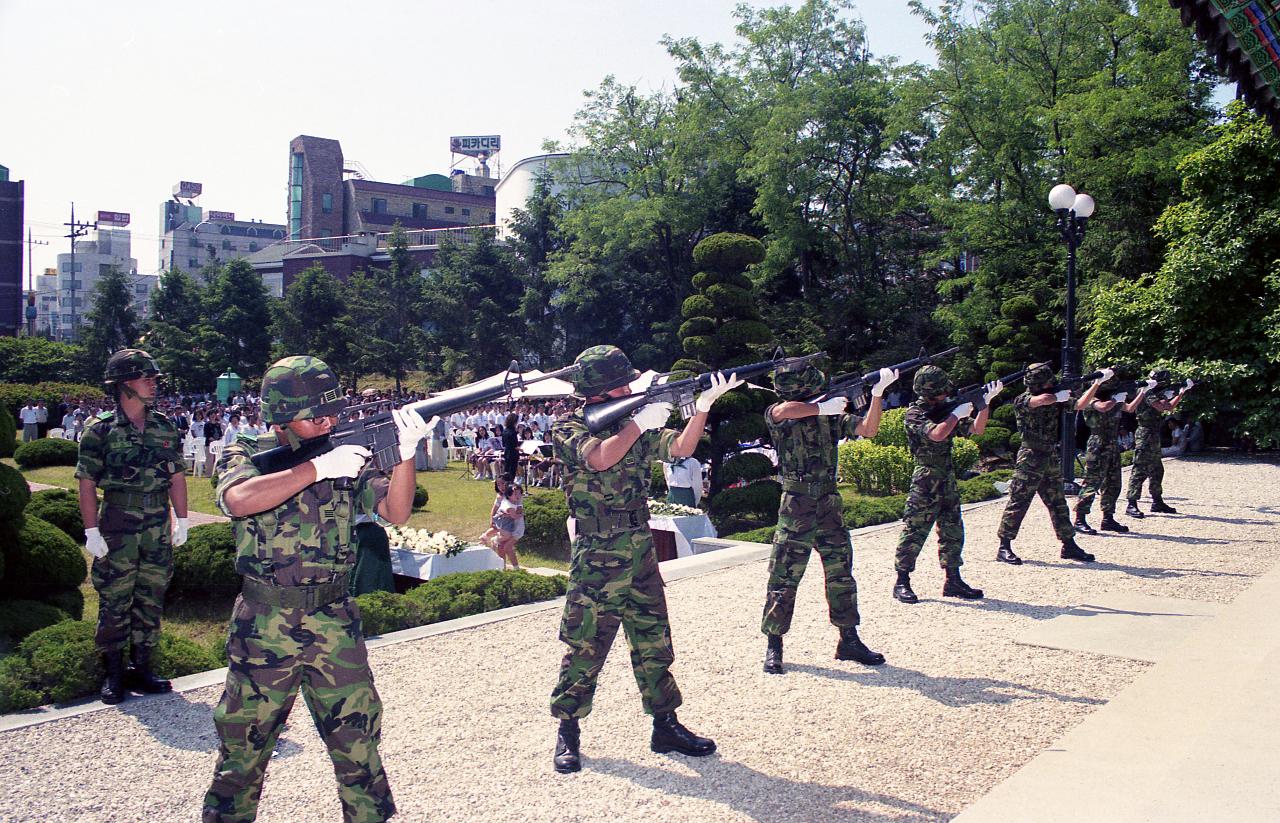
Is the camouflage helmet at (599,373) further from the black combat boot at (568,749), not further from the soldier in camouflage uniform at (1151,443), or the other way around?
the soldier in camouflage uniform at (1151,443)

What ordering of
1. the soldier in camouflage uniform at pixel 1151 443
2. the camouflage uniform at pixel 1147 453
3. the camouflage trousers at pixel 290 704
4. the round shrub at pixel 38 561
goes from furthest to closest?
the camouflage uniform at pixel 1147 453 < the soldier in camouflage uniform at pixel 1151 443 < the round shrub at pixel 38 561 < the camouflage trousers at pixel 290 704

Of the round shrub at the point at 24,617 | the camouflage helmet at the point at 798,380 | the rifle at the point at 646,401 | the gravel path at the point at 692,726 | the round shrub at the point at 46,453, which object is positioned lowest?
the gravel path at the point at 692,726

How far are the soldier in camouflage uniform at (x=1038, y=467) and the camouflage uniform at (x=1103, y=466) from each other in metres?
2.39

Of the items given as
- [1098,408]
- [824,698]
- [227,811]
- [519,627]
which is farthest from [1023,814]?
[1098,408]

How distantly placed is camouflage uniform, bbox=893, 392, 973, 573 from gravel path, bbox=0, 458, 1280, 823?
1.87 feet

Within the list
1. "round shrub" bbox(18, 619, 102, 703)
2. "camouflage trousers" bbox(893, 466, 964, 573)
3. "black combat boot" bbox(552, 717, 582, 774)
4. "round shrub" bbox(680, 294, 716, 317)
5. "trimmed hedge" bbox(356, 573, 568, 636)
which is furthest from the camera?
"round shrub" bbox(680, 294, 716, 317)

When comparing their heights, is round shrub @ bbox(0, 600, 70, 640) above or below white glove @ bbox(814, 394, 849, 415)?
below

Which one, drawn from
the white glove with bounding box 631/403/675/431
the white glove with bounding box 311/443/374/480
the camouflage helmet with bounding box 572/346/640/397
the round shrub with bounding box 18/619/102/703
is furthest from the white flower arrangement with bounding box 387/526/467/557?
the white glove with bounding box 311/443/374/480

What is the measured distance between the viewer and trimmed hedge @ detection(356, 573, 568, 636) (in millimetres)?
8492

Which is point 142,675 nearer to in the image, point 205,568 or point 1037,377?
point 205,568

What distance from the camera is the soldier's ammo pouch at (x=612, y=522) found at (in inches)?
215

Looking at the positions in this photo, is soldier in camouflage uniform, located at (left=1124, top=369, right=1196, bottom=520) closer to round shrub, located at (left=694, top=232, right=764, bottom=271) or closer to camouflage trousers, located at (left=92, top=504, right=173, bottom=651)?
round shrub, located at (left=694, top=232, right=764, bottom=271)

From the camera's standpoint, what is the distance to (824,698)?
6.57 meters

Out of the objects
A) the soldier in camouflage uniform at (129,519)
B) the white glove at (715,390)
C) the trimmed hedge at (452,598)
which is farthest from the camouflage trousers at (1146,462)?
the soldier in camouflage uniform at (129,519)
